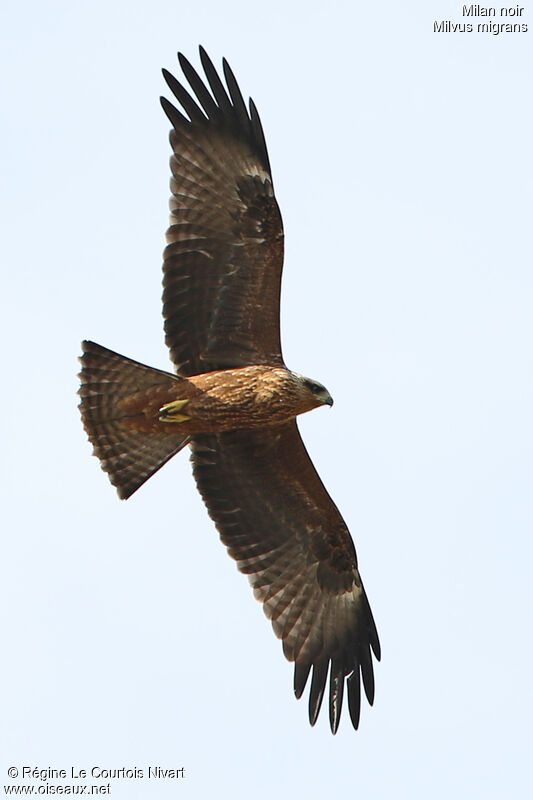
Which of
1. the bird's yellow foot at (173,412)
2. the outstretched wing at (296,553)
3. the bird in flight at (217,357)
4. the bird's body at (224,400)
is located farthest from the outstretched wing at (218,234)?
A: the outstretched wing at (296,553)

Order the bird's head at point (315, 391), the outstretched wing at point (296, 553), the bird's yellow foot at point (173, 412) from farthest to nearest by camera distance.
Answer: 1. the outstretched wing at point (296, 553)
2. the bird's yellow foot at point (173, 412)
3. the bird's head at point (315, 391)

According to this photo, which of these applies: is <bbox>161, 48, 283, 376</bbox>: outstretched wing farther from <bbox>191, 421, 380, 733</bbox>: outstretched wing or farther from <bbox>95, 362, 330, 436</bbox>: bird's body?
<bbox>191, 421, 380, 733</bbox>: outstretched wing

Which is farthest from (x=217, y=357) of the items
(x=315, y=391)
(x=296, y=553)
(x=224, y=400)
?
(x=296, y=553)

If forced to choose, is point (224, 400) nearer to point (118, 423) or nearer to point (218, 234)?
point (118, 423)

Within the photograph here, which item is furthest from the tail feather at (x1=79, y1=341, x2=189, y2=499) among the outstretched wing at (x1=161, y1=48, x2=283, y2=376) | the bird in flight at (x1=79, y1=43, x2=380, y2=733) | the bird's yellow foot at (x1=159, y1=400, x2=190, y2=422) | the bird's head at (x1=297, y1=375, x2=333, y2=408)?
the bird's head at (x1=297, y1=375, x2=333, y2=408)

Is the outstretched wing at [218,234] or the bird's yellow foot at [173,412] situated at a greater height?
the outstretched wing at [218,234]

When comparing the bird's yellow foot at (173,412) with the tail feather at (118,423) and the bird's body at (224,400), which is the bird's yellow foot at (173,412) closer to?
the bird's body at (224,400)

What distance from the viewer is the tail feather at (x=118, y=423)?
1096cm

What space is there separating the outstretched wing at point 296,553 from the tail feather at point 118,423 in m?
0.44

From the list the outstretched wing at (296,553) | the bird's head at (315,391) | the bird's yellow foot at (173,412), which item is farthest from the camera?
the outstretched wing at (296,553)

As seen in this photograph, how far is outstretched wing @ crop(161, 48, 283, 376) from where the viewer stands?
36.0 ft

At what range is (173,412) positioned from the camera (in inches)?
431

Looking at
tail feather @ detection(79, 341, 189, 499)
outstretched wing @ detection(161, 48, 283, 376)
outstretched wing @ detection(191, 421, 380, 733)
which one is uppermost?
outstretched wing @ detection(161, 48, 283, 376)

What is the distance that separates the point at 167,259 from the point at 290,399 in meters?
1.51
